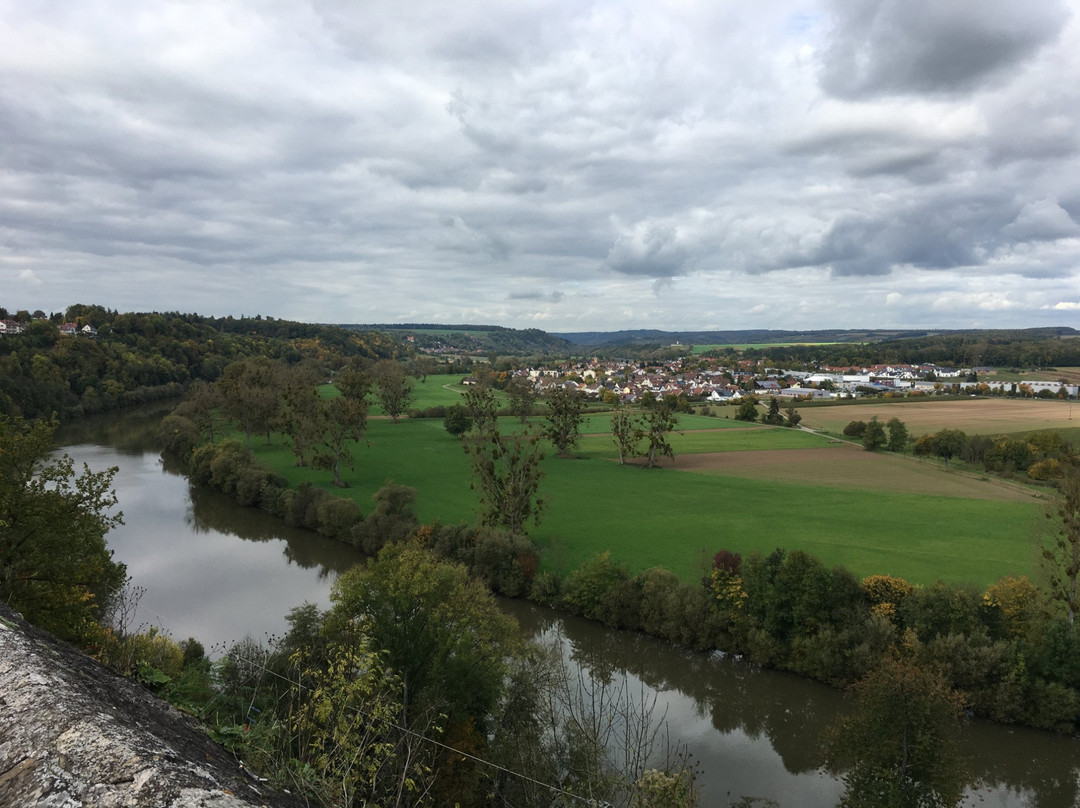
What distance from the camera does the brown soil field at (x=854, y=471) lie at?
40.0m

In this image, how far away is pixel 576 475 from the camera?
153 feet

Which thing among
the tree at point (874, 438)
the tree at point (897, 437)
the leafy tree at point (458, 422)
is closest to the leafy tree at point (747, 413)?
the tree at point (874, 438)

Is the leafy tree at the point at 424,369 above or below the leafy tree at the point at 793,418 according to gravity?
above

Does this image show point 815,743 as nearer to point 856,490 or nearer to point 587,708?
point 587,708

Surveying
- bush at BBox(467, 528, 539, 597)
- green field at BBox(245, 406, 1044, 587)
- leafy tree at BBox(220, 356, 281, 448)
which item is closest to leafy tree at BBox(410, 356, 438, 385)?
leafy tree at BBox(220, 356, 281, 448)

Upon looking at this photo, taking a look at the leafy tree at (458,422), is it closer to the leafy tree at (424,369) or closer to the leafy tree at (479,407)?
the leafy tree at (479,407)

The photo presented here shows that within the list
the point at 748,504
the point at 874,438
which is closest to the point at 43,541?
the point at 748,504

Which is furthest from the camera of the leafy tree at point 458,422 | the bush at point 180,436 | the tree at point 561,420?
the leafy tree at point 458,422

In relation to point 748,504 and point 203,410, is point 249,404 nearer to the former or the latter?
point 203,410

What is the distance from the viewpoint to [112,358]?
85.1m

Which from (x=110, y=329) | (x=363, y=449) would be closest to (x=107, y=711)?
(x=363, y=449)

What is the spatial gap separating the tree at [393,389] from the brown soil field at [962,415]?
1864 inches

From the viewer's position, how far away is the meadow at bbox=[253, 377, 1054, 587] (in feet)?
93.3

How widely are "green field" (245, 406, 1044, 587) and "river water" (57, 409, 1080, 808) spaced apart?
511 centimetres
